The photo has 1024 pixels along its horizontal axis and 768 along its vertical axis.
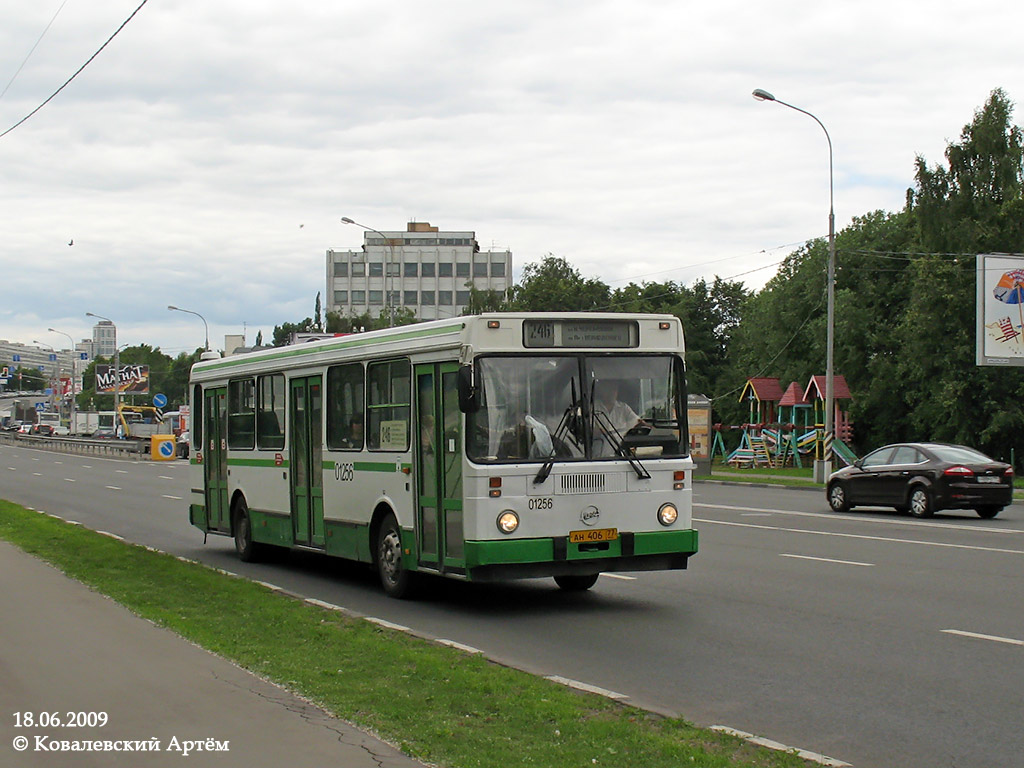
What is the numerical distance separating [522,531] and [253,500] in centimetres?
656

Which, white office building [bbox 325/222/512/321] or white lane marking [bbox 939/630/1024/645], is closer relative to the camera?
white lane marking [bbox 939/630/1024/645]

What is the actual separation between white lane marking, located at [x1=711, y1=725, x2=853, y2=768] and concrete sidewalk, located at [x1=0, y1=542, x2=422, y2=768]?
70.9 inches

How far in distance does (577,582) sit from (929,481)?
11.9 meters

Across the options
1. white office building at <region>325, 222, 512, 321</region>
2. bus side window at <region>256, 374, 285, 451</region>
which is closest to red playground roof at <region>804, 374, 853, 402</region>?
bus side window at <region>256, 374, 285, 451</region>

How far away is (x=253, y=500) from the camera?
16.7 m

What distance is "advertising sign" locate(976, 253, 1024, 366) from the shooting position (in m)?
36.2

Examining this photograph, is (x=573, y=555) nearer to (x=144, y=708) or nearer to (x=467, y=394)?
(x=467, y=394)

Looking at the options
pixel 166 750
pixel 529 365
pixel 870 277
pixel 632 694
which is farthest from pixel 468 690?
pixel 870 277

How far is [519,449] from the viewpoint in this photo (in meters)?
11.3

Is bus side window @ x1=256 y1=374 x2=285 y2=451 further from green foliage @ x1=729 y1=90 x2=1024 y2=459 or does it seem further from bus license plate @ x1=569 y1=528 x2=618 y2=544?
green foliage @ x1=729 y1=90 x2=1024 y2=459

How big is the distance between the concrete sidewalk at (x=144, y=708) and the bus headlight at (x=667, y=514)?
4.64 m

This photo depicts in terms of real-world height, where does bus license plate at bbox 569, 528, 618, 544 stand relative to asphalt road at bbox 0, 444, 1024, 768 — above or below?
above

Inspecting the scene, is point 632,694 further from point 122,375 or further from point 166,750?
point 122,375

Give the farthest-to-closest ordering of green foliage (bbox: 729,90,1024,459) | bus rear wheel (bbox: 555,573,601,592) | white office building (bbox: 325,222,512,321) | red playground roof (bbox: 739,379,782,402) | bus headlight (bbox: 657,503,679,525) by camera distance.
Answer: white office building (bbox: 325,222,512,321), red playground roof (bbox: 739,379,782,402), green foliage (bbox: 729,90,1024,459), bus rear wheel (bbox: 555,573,601,592), bus headlight (bbox: 657,503,679,525)
